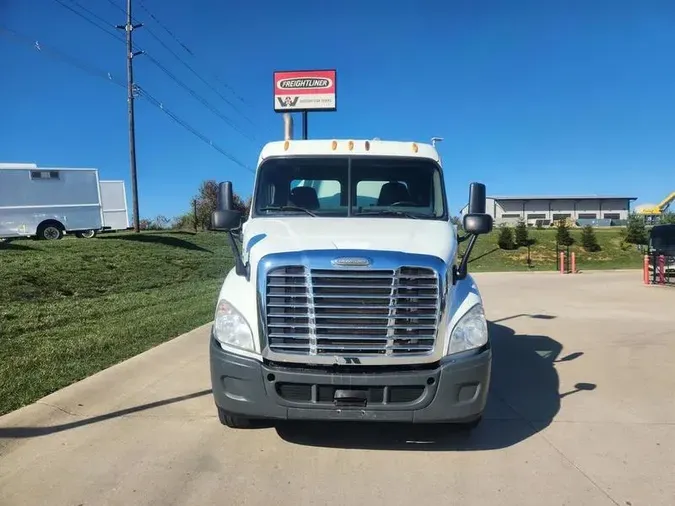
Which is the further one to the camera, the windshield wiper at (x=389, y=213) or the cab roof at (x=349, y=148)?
the cab roof at (x=349, y=148)

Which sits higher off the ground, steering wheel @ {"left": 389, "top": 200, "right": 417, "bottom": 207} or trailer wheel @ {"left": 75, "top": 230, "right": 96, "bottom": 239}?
steering wheel @ {"left": 389, "top": 200, "right": 417, "bottom": 207}

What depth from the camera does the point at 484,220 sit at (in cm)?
485

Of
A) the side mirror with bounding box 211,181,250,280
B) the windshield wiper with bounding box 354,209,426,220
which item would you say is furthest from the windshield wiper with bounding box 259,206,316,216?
the windshield wiper with bounding box 354,209,426,220

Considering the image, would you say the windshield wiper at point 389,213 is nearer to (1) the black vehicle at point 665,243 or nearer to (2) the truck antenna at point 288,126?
(2) the truck antenna at point 288,126

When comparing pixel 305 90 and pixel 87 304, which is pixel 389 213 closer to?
pixel 87 304

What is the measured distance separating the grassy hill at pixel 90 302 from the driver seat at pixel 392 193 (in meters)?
3.87

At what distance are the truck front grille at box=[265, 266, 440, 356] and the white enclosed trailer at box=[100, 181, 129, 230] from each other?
25198 mm

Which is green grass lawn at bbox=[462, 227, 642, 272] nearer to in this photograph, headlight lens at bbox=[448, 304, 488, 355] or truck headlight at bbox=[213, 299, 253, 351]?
headlight lens at bbox=[448, 304, 488, 355]

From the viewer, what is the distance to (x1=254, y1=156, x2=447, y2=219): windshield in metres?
5.35

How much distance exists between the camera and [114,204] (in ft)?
90.9

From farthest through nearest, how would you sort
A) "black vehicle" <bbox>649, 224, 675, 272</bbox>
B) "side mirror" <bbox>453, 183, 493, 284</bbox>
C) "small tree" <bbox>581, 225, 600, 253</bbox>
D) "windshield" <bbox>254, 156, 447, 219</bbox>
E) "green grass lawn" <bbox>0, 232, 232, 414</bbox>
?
"small tree" <bbox>581, 225, 600, 253</bbox> < "black vehicle" <bbox>649, 224, 675, 272</bbox> < "green grass lawn" <bbox>0, 232, 232, 414</bbox> < "windshield" <bbox>254, 156, 447, 219</bbox> < "side mirror" <bbox>453, 183, 493, 284</bbox>

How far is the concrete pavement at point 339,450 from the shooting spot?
11.9ft

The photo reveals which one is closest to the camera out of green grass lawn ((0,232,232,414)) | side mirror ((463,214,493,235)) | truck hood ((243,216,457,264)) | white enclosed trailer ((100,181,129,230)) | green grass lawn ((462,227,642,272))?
truck hood ((243,216,457,264))

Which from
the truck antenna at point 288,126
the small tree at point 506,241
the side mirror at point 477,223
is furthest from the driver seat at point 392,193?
the small tree at point 506,241
